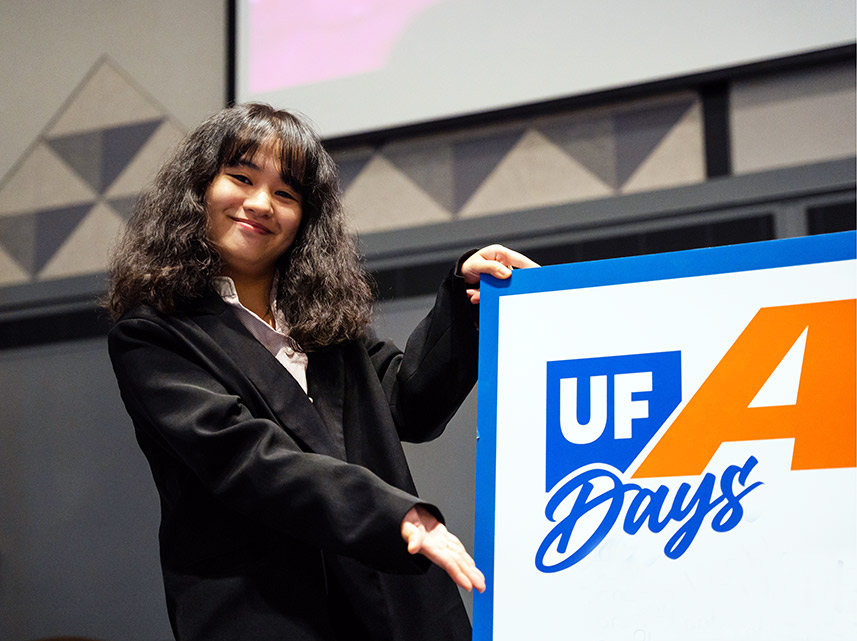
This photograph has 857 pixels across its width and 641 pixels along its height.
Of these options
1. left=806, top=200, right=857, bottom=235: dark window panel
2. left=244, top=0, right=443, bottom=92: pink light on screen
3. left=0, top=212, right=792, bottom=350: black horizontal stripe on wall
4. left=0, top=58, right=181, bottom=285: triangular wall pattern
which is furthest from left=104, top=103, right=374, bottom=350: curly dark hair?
left=0, top=58, right=181, bottom=285: triangular wall pattern

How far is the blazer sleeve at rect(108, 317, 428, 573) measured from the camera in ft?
3.36

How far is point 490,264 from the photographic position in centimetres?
124

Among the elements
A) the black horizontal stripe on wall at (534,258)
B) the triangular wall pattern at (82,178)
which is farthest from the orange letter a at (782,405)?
the triangular wall pattern at (82,178)

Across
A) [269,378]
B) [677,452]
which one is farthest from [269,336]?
[677,452]

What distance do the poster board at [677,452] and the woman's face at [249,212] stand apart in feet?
1.12

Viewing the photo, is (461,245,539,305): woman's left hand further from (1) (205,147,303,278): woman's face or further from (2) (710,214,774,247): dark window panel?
(2) (710,214,774,247): dark window panel

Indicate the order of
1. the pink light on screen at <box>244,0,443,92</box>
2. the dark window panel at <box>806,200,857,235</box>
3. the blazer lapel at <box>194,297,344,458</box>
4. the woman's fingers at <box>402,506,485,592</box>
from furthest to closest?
1. the pink light on screen at <box>244,0,443,92</box>
2. the dark window panel at <box>806,200,857,235</box>
3. the blazer lapel at <box>194,297,344,458</box>
4. the woman's fingers at <box>402,506,485,592</box>

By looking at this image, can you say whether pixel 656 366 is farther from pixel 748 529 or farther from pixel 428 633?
pixel 428 633

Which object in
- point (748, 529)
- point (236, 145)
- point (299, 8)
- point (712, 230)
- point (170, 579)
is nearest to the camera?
point (748, 529)

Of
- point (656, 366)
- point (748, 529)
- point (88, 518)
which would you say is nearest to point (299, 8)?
point (88, 518)

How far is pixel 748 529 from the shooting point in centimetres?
104

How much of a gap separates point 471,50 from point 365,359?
1.34m

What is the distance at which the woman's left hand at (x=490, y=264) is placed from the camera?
1240mm

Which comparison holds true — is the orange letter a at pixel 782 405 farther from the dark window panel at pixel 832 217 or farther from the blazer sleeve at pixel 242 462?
the dark window panel at pixel 832 217
